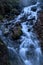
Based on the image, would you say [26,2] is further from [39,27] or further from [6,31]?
[6,31]

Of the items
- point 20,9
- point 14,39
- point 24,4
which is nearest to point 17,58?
point 14,39

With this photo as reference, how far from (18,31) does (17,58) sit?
6.72ft

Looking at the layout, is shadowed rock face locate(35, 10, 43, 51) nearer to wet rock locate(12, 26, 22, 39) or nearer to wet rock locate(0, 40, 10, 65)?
wet rock locate(12, 26, 22, 39)

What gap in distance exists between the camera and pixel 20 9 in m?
17.0

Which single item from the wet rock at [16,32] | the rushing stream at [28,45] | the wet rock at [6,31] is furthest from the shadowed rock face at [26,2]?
the wet rock at [16,32]

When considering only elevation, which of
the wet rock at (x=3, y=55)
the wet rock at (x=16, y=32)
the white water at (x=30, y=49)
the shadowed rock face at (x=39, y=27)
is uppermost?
the shadowed rock face at (x=39, y=27)

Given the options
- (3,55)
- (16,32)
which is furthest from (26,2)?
(3,55)

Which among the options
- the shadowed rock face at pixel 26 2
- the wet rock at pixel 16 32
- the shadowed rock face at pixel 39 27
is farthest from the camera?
the shadowed rock face at pixel 26 2

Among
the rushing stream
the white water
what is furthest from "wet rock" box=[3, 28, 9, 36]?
the white water

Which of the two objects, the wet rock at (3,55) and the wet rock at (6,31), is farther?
the wet rock at (6,31)

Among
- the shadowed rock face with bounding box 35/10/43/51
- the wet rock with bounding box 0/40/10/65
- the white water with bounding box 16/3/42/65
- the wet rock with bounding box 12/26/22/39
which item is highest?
the shadowed rock face with bounding box 35/10/43/51

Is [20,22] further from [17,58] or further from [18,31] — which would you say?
[17,58]

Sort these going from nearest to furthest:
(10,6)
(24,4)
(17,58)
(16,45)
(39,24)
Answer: (17,58)
(16,45)
(39,24)
(10,6)
(24,4)

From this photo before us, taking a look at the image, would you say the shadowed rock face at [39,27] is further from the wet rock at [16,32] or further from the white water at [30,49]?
the wet rock at [16,32]
